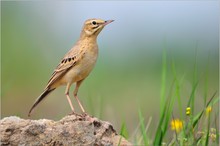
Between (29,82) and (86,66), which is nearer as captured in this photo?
(86,66)

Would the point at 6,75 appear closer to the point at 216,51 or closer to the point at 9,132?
the point at 216,51

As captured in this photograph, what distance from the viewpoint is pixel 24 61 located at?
16.8 m

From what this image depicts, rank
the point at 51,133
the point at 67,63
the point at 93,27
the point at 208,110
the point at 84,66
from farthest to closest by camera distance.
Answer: the point at 93,27, the point at 67,63, the point at 84,66, the point at 208,110, the point at 51,133

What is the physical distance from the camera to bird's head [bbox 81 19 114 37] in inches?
356

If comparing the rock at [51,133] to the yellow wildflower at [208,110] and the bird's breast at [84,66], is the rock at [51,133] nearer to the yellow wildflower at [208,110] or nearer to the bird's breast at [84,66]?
the yellow wildflower at [208,110]

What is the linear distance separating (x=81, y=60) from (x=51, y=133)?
2.06m

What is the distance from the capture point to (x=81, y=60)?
28.9ft

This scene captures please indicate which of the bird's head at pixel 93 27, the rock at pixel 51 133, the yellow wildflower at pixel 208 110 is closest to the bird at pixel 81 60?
the bird's head at pixel 93 27

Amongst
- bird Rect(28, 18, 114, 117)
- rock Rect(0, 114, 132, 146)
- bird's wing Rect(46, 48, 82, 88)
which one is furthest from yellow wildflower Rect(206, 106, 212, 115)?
bird's wing Rect(46, 48, 82, 88)

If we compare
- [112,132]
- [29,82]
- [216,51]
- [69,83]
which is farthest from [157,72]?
[112,132]

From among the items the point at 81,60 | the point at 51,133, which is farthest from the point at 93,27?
the point at 51,133

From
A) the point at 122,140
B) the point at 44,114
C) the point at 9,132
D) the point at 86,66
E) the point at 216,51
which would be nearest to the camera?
the point at 9,132

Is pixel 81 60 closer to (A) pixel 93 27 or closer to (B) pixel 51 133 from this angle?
(A) pixel 93 27

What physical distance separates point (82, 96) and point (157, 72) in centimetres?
260
